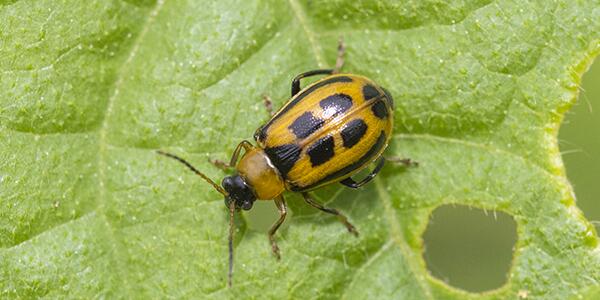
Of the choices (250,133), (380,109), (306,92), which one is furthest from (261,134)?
(380,109)

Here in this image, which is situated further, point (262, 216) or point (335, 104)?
point (262, 216)

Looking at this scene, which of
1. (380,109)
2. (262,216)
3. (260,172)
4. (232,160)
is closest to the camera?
(380,109)

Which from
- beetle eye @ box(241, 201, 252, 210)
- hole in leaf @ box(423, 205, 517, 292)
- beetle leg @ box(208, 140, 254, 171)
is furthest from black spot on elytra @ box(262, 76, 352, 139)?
hole in leaf @ box(423, 205, 517, 292)

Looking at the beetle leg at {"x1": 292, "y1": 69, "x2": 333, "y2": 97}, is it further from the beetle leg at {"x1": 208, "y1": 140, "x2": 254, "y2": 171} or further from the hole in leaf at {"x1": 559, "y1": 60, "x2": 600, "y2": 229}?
the hole in leaf at {"x1": 559, "y1": 60, "x2": 600, "y2": 229}

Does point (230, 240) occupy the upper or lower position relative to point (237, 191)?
lower

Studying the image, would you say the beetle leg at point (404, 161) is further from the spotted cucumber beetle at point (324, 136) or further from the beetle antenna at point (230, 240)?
the beetle antenna at point (230, 240)

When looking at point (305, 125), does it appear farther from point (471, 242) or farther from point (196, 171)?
point (471, 242)
